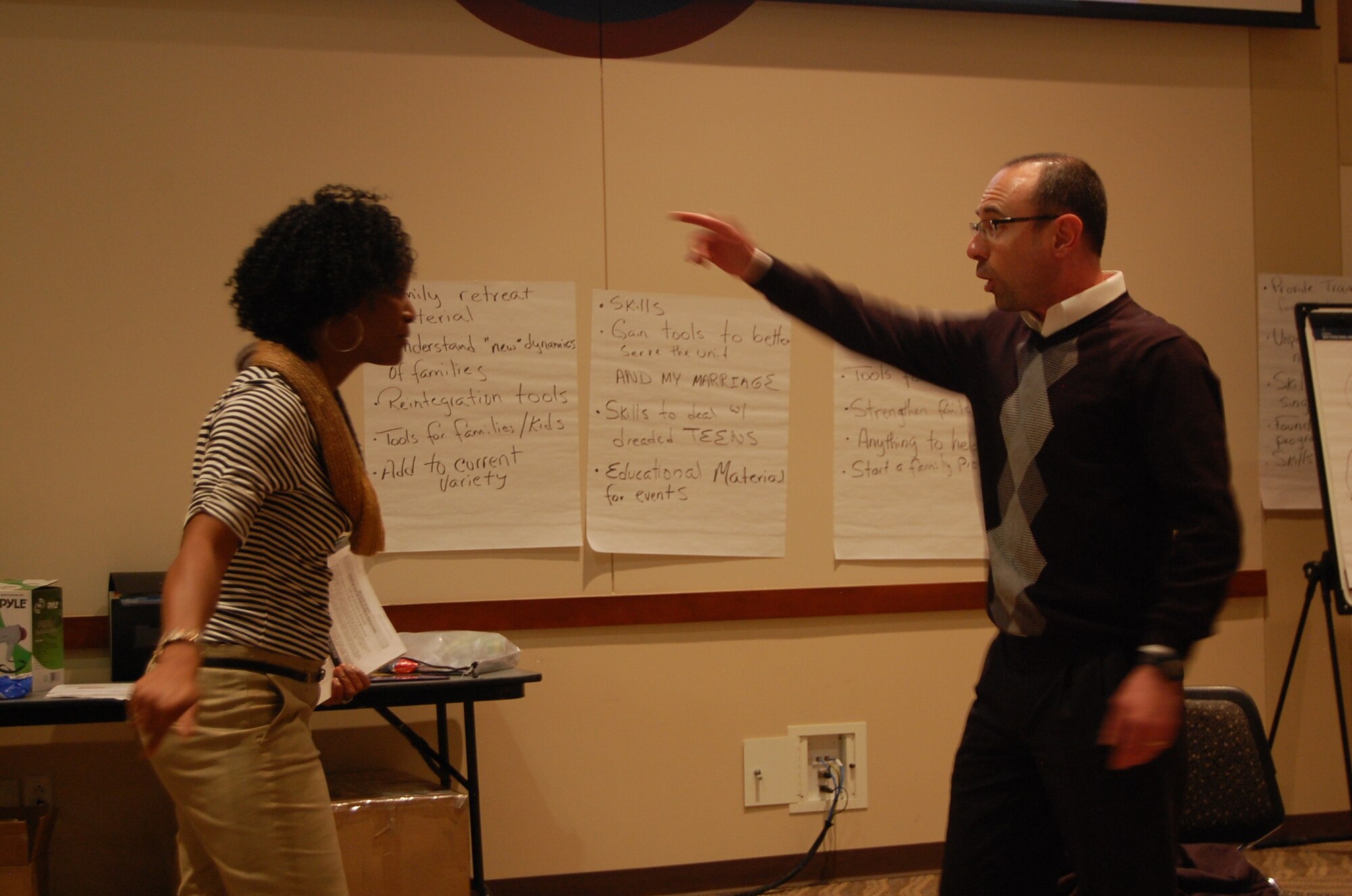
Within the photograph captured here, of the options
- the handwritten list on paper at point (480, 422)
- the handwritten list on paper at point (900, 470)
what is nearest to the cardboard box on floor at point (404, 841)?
the handwritten list on paper at point (480, 422)

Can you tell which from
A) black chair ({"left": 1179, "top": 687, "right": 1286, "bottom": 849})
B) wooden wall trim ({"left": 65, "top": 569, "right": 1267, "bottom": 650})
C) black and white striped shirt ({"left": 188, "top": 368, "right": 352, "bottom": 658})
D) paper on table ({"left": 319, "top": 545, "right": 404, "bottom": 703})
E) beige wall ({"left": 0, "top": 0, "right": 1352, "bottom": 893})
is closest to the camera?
black and white striped shirt ({"left": 188, "top": 368, "right": 352, "bottom": 658})

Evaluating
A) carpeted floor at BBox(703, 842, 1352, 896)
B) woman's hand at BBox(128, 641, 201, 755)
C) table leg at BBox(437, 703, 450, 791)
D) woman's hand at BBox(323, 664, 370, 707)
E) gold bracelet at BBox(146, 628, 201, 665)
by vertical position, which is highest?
A: gold bracelet at BBox(146, 628, 201, 665)

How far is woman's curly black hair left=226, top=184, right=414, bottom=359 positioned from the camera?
149cm

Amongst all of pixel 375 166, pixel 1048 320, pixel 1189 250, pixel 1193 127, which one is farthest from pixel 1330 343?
pixel 375 166

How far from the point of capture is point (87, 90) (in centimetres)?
293

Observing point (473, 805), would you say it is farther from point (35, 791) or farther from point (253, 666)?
point (253, 666)

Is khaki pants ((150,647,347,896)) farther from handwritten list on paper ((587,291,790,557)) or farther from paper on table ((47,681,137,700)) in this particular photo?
handwritten list on paper ((587,291,790,557))

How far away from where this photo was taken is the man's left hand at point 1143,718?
1.46 meters

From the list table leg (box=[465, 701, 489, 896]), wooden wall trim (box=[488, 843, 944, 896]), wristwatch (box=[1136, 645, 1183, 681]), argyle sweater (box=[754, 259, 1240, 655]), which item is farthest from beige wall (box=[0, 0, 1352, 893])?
wristwatch (box=[1136, 645, 1183, 681])

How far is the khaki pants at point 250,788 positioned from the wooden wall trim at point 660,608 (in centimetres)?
164

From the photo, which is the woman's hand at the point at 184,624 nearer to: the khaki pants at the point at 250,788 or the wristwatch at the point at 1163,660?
the khaki pants at the point at 250,788

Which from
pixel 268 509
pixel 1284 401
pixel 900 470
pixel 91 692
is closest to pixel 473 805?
pixel 91 692

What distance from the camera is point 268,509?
137cm

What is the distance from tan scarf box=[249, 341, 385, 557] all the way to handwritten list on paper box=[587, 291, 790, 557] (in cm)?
165
